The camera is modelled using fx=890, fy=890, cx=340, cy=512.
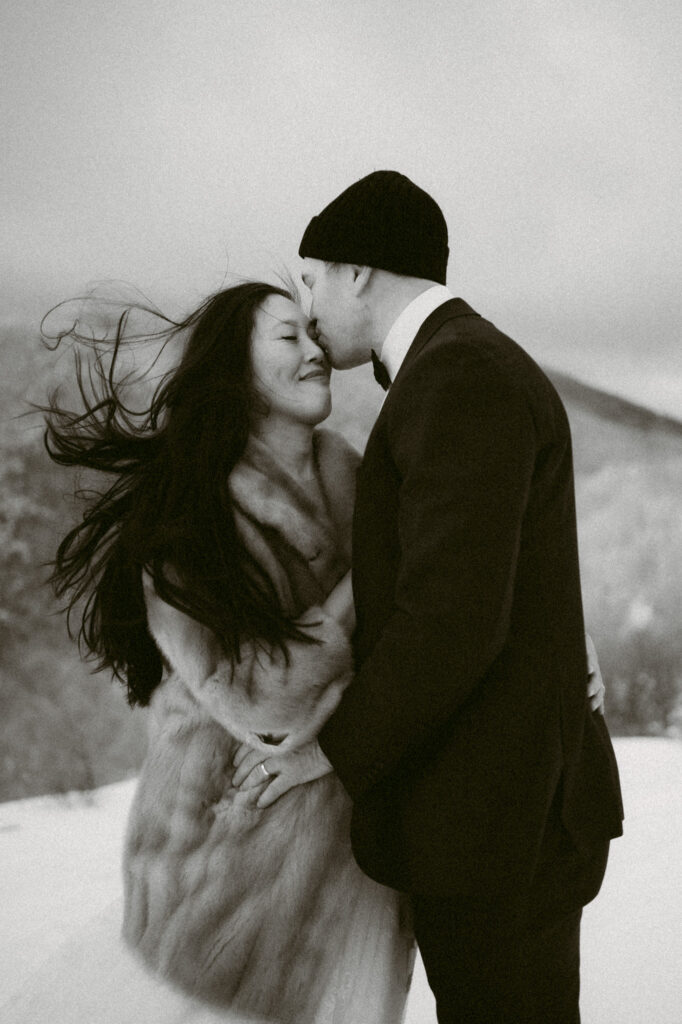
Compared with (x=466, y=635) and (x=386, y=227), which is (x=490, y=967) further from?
(x=386, y=227)

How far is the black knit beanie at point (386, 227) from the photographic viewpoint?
4.42 feet

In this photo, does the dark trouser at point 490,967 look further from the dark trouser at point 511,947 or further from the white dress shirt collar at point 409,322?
the white dress shirt collar at point 409,322

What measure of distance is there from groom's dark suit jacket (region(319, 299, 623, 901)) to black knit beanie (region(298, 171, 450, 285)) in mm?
117

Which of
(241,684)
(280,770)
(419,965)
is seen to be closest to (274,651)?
(241,684)

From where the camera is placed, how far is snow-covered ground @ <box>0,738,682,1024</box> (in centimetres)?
204

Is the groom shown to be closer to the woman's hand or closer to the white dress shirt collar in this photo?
the white dress shirt collar

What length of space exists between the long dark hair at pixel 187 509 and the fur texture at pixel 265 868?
0.05m

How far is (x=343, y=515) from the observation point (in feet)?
5.14

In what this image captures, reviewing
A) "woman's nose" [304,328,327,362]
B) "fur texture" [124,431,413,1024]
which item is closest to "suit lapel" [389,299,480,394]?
"woman's nose" [304,328,327,362]

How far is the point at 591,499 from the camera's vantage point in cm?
258

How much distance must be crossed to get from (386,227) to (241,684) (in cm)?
73

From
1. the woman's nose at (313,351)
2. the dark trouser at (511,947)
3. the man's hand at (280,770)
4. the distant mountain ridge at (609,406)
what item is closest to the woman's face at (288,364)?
the woman's nose at (313,351)

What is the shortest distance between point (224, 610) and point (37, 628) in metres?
1.08

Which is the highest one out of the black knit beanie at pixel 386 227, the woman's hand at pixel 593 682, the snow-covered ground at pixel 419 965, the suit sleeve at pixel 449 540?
the black knit beanie at pixel 386 227
